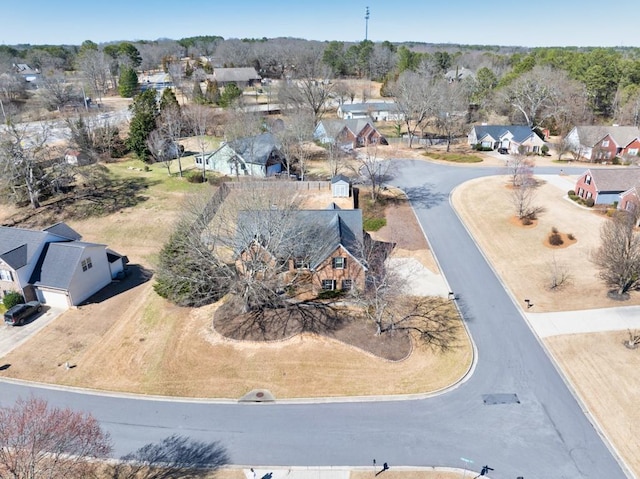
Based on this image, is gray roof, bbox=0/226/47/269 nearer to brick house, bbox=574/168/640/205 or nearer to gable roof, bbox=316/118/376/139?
gable roof, bbox=316/118/376/139

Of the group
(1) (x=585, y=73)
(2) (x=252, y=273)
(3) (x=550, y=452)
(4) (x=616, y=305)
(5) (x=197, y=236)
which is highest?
(1) (x=585, y=73)

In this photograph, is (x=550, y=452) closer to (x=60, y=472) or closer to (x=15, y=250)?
(x=60, y=472)

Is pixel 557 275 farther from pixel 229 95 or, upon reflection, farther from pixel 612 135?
pixel 229 95

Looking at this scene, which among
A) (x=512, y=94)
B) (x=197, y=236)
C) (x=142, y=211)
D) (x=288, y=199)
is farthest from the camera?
(x=512, y=94)

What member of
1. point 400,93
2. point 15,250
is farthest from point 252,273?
point 400,93

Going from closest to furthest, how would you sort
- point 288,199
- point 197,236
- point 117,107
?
1. point 197,236
2. point 288,199
3. point 117,107

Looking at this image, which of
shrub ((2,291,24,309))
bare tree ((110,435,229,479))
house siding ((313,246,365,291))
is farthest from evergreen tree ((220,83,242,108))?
bare tree ((110,435,229,479))

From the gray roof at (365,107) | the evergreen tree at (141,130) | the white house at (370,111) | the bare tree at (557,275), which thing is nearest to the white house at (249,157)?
the evergreen tree at (141,130)
